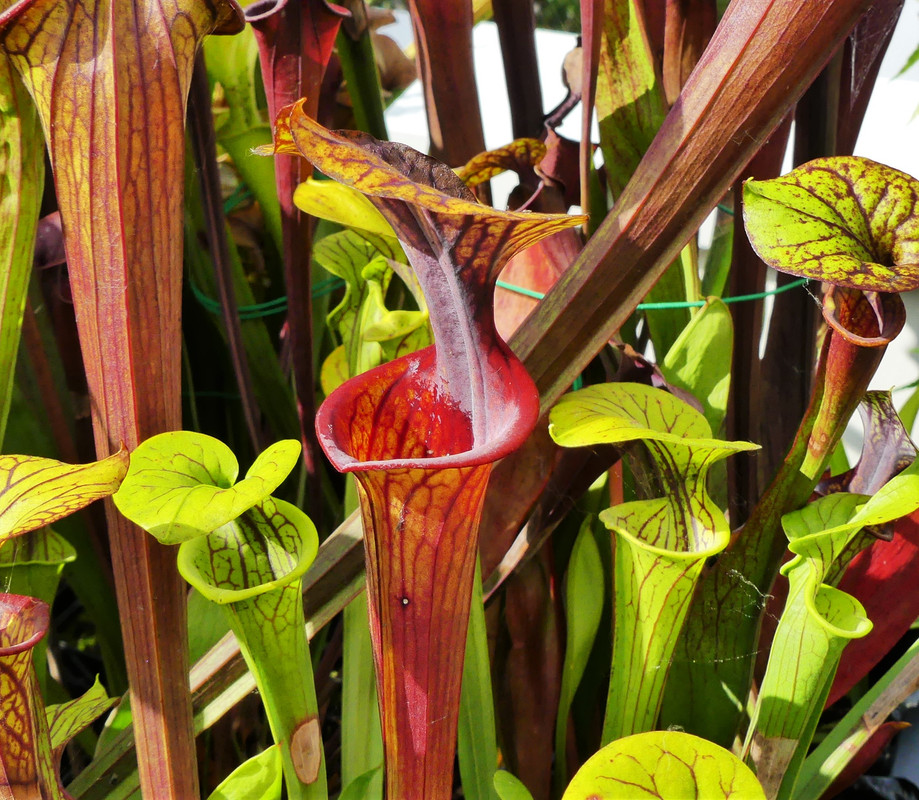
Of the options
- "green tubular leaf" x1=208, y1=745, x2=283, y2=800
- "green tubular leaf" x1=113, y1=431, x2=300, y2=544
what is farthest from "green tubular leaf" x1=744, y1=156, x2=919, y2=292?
"green tubular leaf" x1=208, y1=745, x2=283, y2=800

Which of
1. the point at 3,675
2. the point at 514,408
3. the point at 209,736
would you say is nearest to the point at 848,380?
the point at 514,408

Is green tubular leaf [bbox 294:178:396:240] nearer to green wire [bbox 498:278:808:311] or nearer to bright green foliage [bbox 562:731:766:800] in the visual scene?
green wire [bbox 498:278:808:311]

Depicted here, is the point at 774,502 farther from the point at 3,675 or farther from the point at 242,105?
the point at 242,105

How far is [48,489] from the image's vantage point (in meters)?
0.34

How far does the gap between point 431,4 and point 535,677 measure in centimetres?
47

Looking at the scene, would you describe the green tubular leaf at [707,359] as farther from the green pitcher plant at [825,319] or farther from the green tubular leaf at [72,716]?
the green tubular leaf at [72,716]

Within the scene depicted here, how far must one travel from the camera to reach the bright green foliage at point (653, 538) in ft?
1.39

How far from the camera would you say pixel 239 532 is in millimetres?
415

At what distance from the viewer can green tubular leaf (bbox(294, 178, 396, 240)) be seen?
1.53 ft

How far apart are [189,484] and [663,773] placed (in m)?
0.24

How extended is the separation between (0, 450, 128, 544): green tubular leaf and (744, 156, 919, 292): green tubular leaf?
292 millimetres

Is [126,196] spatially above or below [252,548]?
above

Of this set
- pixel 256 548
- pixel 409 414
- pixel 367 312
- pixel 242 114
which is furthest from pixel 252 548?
pixel 242 114

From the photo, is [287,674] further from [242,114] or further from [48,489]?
[242,114]
